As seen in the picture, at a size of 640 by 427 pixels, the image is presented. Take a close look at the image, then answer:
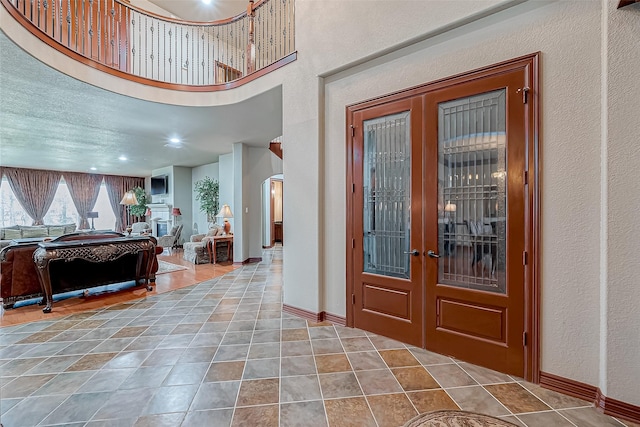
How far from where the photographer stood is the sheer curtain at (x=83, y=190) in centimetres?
1075

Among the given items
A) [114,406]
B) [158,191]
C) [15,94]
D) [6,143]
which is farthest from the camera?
[158,191]

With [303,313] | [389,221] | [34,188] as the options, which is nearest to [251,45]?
[389,221]

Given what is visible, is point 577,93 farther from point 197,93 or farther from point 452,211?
point 197,93

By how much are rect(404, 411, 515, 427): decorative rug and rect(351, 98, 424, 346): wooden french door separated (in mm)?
867

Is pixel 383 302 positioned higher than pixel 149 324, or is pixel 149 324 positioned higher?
pixel 383 302

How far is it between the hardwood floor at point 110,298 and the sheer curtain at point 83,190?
8.14 m

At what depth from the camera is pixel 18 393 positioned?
→ 190 centimetres

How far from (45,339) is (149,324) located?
911 millimetres

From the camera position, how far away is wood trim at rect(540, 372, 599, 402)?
1.81 metres

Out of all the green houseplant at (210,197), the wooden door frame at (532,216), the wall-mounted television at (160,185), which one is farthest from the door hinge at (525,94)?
the wall-mounted television at (160,185)

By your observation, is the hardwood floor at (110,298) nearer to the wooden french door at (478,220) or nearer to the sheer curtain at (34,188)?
the wooden french door at (478,220)

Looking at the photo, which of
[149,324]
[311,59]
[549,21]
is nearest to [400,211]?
[549,21]

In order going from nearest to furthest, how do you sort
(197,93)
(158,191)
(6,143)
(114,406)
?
(114,406) < (197,93) < (6,143) < (158,191)

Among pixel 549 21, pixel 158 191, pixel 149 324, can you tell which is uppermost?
pixel 549 21
